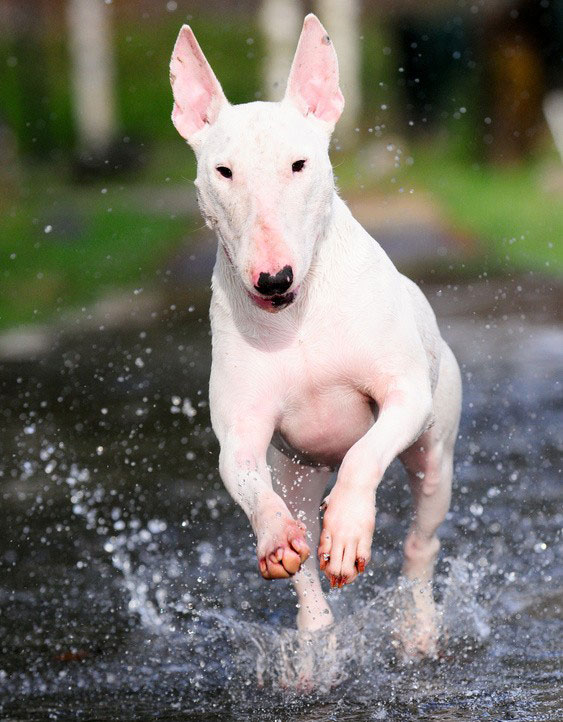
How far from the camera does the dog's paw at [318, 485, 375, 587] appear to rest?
367cm

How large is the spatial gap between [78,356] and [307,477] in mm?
5392

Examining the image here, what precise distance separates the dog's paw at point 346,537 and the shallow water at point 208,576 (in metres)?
0.73

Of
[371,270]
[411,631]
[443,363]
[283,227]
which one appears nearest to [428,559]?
[411,631]

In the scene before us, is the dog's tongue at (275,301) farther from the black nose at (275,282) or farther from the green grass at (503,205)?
the green grass at (503,205)

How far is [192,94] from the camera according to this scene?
14.1 ft

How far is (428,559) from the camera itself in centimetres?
512

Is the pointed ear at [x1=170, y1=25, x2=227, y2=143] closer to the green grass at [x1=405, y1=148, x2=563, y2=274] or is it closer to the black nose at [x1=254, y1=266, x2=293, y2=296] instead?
the black nose at [x1=254, y1=266, x2=293, y2=296]

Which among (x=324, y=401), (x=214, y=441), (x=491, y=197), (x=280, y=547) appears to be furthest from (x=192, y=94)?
(x=491, y=197)

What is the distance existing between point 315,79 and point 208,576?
93.0 inches

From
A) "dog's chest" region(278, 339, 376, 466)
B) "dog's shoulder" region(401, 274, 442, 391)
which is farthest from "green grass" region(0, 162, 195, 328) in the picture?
"dog's chest" region(278, 339, 376, 466)

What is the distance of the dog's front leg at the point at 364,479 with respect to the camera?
3.68 m

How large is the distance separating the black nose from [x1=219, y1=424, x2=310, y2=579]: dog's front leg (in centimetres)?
57

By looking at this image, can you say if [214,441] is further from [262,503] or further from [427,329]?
[262,503]

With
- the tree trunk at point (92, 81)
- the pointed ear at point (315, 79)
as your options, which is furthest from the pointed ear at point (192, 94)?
the tree trunk at point (92, 81)
